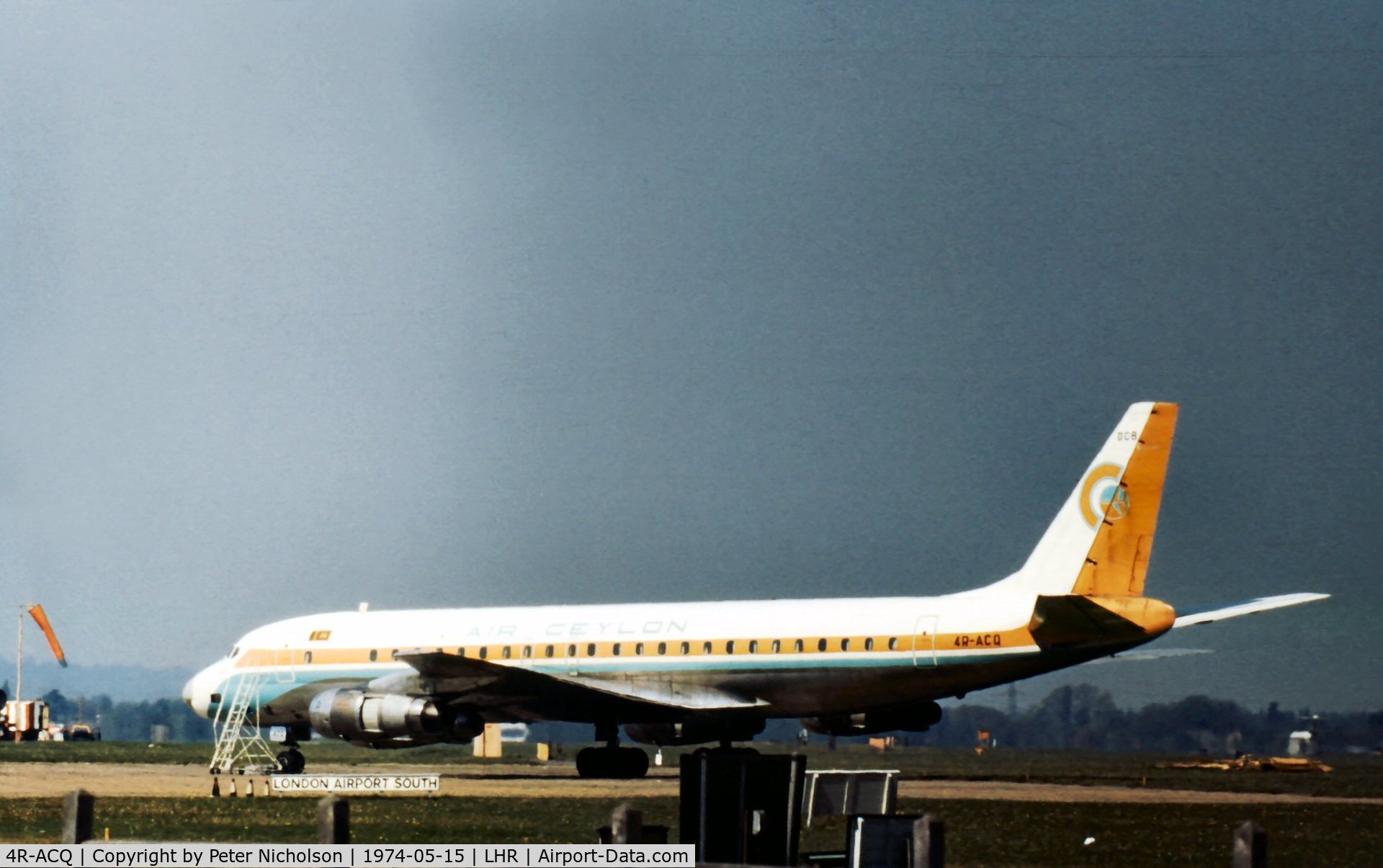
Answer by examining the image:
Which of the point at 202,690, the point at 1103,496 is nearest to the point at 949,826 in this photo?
the point at 1103,496

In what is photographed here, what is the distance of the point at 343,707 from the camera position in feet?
96.7

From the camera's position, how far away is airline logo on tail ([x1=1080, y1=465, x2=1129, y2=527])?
2872cm

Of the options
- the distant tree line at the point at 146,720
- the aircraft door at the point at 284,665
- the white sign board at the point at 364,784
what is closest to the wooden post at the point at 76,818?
the white sign board at the point at 364,784

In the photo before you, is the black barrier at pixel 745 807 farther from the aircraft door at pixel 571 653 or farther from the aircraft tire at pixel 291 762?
the aircraft tire at pixel 291 762

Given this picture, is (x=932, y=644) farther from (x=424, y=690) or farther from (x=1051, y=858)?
(x=1051, y=858)

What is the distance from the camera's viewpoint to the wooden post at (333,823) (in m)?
11.1

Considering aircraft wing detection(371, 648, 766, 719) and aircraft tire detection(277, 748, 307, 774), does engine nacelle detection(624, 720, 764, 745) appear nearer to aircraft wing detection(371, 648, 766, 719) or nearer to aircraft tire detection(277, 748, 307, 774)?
aircraft wing detection(371, 648, 766, 719)

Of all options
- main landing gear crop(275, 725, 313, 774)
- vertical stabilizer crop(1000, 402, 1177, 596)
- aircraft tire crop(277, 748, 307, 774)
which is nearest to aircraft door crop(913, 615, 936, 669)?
vertical stabilizer crop(1000, 402, 1177, 596)

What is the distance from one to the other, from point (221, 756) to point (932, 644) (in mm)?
13790

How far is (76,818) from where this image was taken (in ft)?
40.7

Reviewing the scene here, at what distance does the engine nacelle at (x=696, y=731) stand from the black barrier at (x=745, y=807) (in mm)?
18736

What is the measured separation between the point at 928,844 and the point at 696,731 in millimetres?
20929

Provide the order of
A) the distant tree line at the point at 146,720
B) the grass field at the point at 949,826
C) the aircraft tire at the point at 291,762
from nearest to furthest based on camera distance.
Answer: the grass field at the point at 949,826 < the aircraft tire at the point at 291,762 < the distant tree line at the point at 146,720

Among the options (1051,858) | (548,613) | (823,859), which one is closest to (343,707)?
(548,613)
